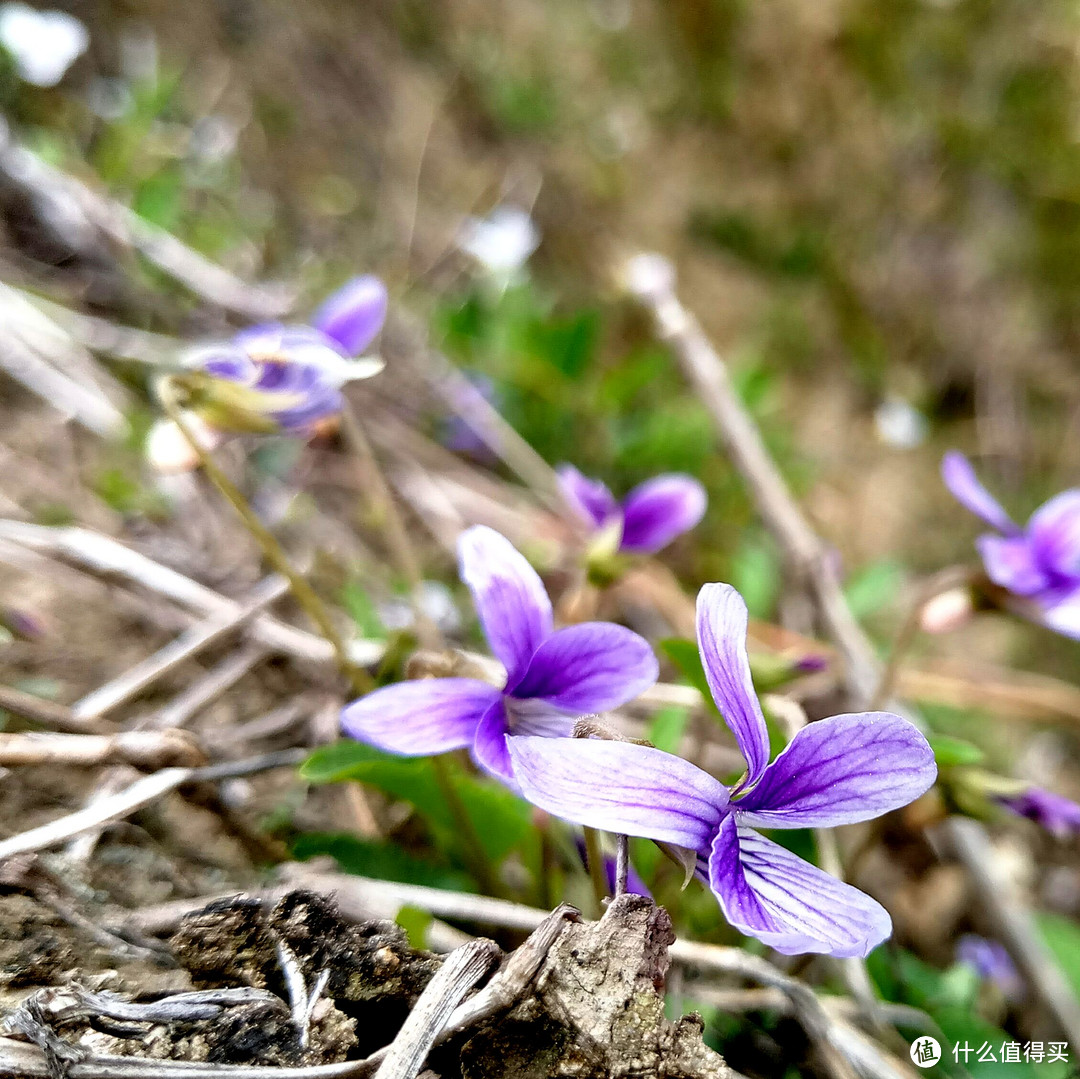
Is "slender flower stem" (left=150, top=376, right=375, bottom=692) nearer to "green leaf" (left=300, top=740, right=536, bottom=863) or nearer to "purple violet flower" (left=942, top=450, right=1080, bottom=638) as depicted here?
"green leaf" (left=300, top=740, right=536, bottom=863)

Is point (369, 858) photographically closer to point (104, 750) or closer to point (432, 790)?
point (432, 790)

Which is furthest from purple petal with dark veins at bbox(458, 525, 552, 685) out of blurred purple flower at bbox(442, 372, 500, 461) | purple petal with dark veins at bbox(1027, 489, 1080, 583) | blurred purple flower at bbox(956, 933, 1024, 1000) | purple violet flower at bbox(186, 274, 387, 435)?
blurred purple flower at bbox(442, 372, 500, 461)

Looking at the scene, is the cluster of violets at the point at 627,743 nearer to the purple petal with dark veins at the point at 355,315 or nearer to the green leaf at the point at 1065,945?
the purple petal with dark veins at the point at 355,315

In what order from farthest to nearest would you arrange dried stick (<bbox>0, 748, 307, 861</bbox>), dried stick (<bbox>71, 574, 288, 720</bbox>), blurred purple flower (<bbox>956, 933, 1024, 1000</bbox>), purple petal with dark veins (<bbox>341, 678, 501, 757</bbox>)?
blurred purple flower (<bbox>956, 933, 1024, 1000</bbox>) → dried stick (<bbox>71, 574, 288, 720</bbox>) → dried stick (<bbox>0, 748, 307, 861</bbox>) → purple petal with dark veins (<bbox>341, 678, 501, 757</bbox>)

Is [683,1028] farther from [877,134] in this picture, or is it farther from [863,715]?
[877,134]

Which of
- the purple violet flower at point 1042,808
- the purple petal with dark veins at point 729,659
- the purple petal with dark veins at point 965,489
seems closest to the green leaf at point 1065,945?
the purple violet flower at point 1042,808

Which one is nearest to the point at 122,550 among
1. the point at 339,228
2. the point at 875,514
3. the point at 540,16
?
the point at 339,228
